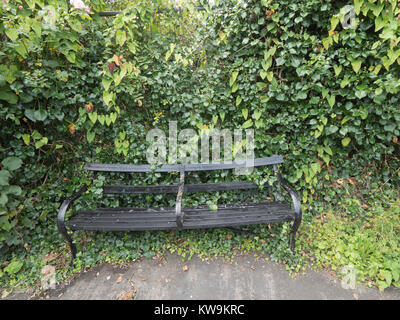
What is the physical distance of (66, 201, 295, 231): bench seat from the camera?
193cm

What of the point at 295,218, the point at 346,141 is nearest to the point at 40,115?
the point at 295,218

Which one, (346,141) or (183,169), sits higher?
(346,141)

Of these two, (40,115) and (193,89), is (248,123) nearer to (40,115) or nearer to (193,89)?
(193,89)

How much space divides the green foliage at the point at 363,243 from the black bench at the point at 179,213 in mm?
373

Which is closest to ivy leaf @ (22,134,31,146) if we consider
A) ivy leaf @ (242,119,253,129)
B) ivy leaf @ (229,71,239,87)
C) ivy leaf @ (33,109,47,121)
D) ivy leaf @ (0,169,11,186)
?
ivy leaf @ (33,109,47,121)

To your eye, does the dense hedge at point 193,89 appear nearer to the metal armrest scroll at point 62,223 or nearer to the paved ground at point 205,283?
the metal armrest scroll at point 62,223

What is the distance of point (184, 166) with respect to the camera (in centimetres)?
232

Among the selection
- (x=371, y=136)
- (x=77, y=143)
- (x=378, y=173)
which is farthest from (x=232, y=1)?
(x=378, y=173)

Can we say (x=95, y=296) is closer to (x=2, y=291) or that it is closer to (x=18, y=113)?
(x=2, y=291)

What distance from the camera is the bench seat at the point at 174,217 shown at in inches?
76.1

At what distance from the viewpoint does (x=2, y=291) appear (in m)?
1.84
